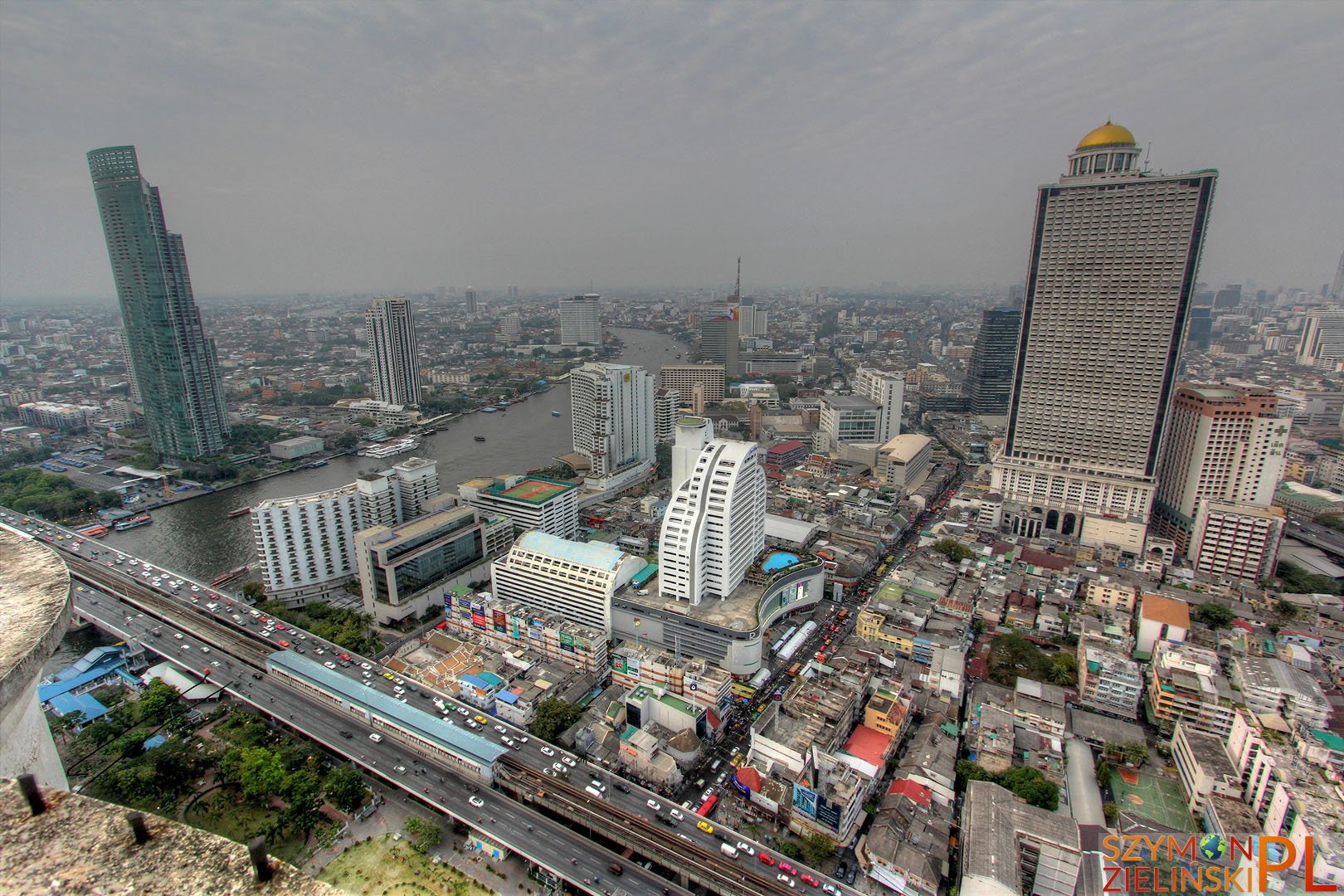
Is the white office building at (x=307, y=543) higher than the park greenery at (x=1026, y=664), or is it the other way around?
the white office building at (x=307, y=543)

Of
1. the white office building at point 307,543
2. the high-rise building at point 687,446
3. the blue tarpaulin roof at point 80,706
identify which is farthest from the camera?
the high-rise building at point 687,446

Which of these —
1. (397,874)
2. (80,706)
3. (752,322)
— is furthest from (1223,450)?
(752,322)

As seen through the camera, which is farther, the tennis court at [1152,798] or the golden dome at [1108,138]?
the golden dome at [1108,138]

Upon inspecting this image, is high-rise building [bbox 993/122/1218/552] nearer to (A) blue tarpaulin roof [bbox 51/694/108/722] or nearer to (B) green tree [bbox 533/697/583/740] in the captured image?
(B) green tree [bbox 533/697/583/740]

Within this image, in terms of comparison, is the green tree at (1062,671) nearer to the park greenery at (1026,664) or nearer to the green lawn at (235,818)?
the park greenery at (1026,664)

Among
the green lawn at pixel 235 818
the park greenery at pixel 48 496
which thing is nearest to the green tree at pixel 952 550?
the green lawn at pixel 235 818

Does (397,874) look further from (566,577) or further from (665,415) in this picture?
(665,415)
